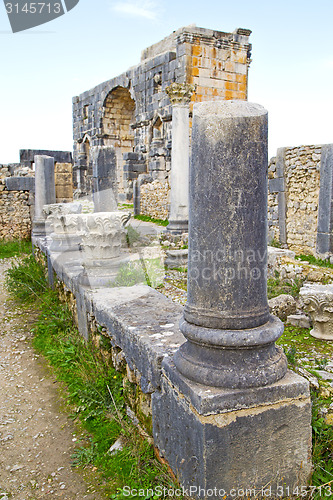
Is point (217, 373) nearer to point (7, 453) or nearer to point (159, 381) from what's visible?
point (159, 381)

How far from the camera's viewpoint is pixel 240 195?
179cm

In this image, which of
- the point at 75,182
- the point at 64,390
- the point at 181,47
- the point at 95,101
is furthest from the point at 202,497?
the point at 75,182

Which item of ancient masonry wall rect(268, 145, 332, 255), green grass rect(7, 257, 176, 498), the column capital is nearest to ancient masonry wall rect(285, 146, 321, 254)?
ancient masonry wall rect(268, 145, 332, 255)

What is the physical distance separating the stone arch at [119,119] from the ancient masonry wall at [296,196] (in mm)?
11466

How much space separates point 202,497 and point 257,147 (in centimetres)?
148

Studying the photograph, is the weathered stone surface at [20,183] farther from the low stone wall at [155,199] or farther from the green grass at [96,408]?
the green grass at [96,408]

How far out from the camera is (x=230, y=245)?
5.93ft

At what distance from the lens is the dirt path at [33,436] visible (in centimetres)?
236

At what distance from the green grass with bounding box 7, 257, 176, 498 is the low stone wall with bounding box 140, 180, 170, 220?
9.61 metres

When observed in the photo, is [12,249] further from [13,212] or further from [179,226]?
[179,226]

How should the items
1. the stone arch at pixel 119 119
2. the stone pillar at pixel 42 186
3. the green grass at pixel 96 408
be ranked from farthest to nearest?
the stone arch at pixel 119 119 < the stone pillar at pixel 42 186 < the green grass at pixel 96 408

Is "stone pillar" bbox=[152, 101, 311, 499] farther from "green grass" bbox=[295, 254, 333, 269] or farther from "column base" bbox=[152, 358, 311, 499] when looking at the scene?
"green grass" bbox=[295, 254, 333, 269]

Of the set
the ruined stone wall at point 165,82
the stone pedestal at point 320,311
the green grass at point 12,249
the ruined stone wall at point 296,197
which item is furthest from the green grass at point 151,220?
the stone pedestal at point 320,311

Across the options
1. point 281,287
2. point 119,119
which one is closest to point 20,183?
point 281,287
